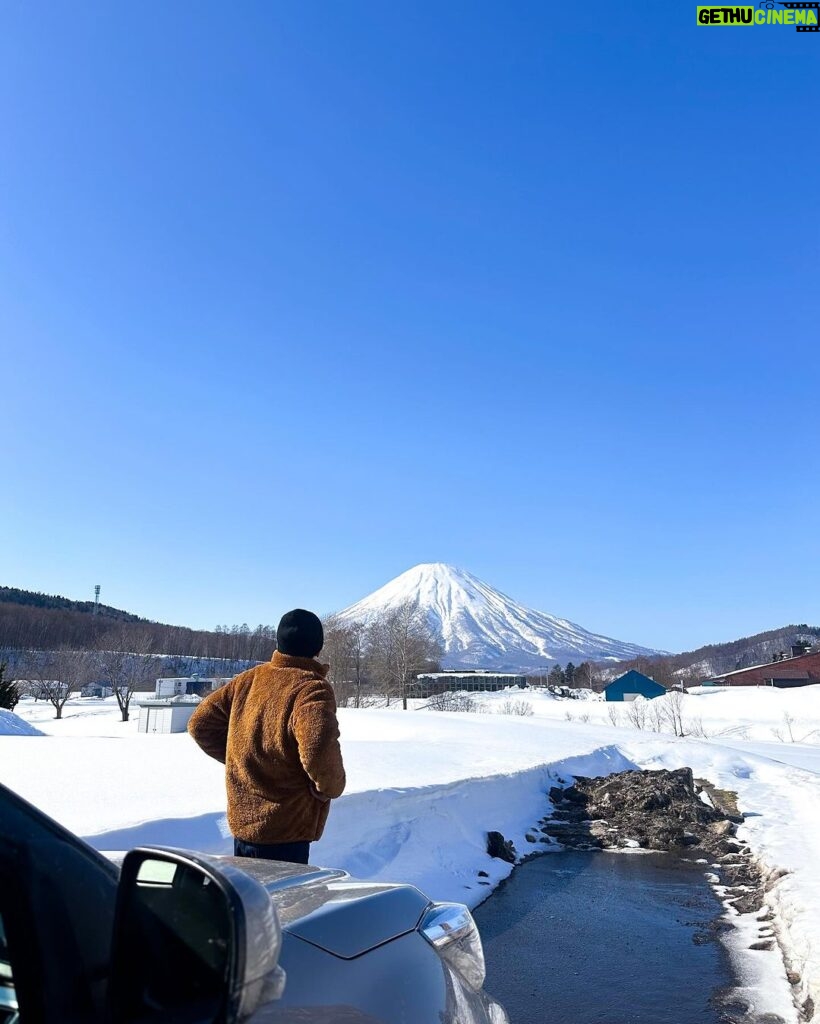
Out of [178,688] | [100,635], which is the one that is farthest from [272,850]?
[100,635]

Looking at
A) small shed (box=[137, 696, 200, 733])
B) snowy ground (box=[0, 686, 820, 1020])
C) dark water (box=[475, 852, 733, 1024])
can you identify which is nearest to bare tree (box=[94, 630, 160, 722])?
small shed (box=[137, 696, 200, 733])

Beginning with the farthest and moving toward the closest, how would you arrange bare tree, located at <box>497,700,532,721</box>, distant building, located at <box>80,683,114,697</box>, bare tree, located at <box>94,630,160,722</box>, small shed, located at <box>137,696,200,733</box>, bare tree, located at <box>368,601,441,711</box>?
1. distant building, located at <box>80,683,114,697</box>
2. bare tree, located at <box>94,630,160,722</box>
3. bare tree, located at <box>368,601,441,711</box>
4. bare tree, located at <box>497,700,532,721</box>
5. small shed, located at <box>137,696,200,733</box>

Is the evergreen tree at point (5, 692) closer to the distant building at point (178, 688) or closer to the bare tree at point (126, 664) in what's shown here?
the distant building at point (178, 688)

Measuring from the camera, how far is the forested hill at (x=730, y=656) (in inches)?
4872

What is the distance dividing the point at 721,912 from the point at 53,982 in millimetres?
7801

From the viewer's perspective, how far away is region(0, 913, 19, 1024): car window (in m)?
1.11

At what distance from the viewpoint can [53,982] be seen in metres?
1.07

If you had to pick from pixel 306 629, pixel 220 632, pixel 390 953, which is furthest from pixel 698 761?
pixel 220 632

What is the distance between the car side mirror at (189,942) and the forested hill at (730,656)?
11524 cm

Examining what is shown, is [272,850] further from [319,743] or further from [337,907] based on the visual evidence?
[337,907]

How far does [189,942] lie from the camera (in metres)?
1.08

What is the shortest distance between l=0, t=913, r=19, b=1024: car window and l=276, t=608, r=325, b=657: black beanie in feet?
7.87

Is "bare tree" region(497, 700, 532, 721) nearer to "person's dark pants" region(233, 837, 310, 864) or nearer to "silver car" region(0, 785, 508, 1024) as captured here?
"person's dark pants" region(233, 837, 310, 864)

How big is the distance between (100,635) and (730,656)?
114m
